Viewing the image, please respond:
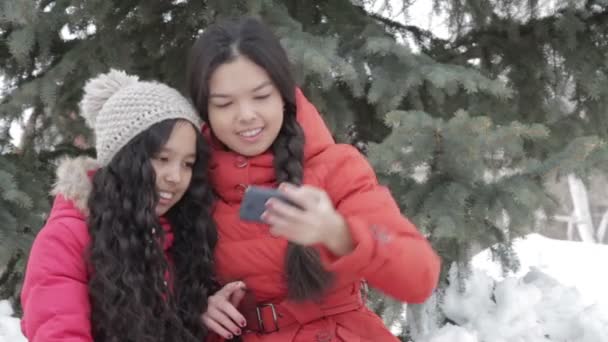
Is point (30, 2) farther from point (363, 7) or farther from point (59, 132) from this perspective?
point (363, 7)

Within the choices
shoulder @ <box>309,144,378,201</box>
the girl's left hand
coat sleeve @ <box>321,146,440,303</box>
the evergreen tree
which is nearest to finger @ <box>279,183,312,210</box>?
the girl's left hand

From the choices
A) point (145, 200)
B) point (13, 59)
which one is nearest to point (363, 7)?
point (13, 59)

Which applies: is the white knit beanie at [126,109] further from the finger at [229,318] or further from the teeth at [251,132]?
the finger at [229,318]

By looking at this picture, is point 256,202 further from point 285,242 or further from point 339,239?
point 285,242

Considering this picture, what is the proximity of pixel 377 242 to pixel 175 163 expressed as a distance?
2.01 ft

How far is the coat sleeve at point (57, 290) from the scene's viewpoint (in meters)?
Answer: 1.58

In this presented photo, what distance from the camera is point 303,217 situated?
1338 millimetres

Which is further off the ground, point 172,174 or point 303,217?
point 172,174

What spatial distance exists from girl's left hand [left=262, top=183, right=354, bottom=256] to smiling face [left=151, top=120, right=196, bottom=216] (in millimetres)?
512

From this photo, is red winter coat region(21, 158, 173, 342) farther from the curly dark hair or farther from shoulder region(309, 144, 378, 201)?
shoulder region(309, 144, 378, 201)

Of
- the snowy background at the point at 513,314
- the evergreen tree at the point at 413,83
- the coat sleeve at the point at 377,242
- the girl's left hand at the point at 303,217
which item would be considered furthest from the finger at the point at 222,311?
the snowy background at the point at 513,314

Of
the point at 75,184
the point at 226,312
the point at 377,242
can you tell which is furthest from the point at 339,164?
the point at 75,184

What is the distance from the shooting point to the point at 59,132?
361cm

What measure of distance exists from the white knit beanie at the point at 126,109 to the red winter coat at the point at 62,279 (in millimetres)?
140
